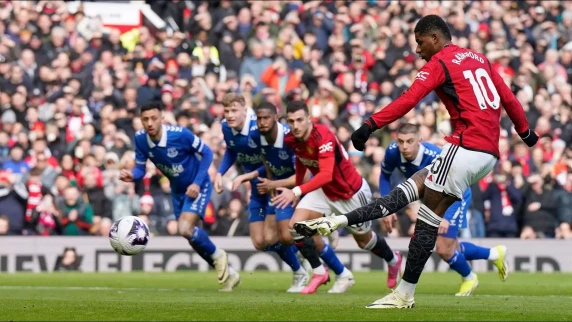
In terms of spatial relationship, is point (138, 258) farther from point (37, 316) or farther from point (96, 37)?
point (37, 316)

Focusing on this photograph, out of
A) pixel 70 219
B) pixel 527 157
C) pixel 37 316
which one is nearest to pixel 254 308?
pixel 37 316

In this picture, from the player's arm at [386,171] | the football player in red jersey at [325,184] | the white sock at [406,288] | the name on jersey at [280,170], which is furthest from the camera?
the name on jersey at [280,170]

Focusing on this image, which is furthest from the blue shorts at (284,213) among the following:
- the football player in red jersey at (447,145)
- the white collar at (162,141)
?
the football player in red jersey at (447,145)

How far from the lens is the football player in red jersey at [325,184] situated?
1352cm

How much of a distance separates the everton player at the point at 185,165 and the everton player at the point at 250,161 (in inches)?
16.0

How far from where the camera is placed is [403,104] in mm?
9812

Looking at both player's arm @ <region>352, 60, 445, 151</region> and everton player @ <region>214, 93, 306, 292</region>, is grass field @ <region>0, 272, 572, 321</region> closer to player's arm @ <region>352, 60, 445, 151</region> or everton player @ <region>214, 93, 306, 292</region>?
everton player @ <region>214, 93, 306, 292</region>

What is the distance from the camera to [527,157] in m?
23.5

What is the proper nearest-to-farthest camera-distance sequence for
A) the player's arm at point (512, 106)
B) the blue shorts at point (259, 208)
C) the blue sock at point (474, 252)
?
the player's arm at point (512, 106) → the blue sock at point (474, 252) → the blue shorts at point (259, 208)

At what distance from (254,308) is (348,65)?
15682 mm

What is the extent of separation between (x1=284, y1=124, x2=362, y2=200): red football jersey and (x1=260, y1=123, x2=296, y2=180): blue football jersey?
27.0 inches

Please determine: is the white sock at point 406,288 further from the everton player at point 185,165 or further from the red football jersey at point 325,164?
the everton player at point 185,165

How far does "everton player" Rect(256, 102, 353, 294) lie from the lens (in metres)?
14.7

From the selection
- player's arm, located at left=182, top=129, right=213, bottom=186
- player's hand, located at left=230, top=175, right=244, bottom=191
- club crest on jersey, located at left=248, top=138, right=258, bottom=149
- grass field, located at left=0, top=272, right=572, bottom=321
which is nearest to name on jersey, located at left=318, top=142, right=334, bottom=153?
player's hand, located at left=230, top=175, right=244, bottom=191
